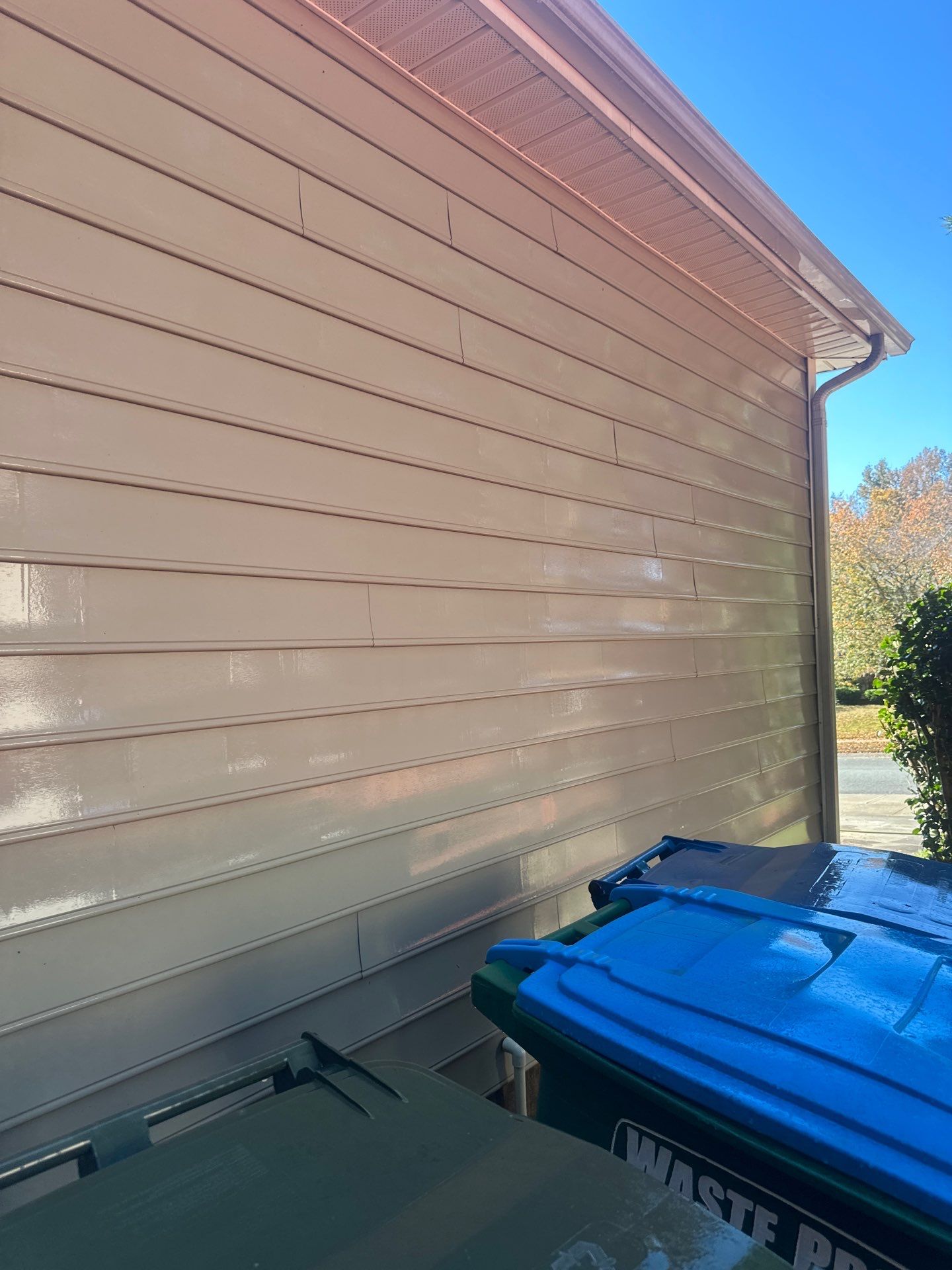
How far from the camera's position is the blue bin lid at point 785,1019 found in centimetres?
133

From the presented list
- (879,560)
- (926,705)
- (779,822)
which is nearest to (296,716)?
(779,822)

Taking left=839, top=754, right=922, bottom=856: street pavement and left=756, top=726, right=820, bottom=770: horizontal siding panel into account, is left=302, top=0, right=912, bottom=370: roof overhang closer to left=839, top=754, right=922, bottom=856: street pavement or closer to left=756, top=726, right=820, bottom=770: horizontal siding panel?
left=756, top=726, right=820, bottom=770: horizontal siding panel

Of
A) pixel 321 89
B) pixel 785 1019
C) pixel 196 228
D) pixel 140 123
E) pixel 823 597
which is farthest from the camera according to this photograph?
pixel 823 597

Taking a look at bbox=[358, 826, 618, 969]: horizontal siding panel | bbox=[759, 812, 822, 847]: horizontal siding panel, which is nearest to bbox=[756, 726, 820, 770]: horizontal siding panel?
bbox=[759, 812, 822, 847]: horizontal siding panel

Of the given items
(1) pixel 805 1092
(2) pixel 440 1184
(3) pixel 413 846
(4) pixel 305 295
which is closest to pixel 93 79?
(4) pixel 305 295

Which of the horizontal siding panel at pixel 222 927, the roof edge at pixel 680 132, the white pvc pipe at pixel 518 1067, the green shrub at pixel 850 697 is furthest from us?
the green shrub at pixel 850 697

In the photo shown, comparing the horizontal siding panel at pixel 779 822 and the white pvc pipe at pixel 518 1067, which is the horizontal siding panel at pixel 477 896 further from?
the horizontal siding panel at pixel 779 822

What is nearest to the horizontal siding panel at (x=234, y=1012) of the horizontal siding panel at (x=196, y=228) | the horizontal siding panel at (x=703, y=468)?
the horizontal siding panel at (x=196, y=228)

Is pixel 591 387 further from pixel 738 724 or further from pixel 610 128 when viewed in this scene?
pixel 738 724

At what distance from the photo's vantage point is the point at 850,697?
94.6 feet

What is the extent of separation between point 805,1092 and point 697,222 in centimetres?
372

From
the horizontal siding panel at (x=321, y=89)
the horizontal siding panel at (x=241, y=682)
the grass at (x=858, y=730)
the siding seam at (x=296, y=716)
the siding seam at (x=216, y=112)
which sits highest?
the horizontal siding panel at (x=321, y=89)

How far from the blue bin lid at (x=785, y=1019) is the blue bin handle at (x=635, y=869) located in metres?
0.50

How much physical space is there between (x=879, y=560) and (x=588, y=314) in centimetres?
2963
